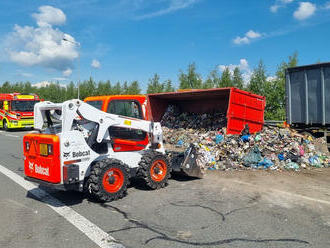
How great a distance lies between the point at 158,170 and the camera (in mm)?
6008

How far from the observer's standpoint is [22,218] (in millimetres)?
4418

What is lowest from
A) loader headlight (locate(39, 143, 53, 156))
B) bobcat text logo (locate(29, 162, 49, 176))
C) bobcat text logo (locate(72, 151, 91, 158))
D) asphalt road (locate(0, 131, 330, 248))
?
asphalt road (locate(0, 131, 330, 248))

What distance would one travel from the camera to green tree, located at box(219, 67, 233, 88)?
26188mm

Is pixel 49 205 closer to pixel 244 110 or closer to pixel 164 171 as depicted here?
pixel 164 171

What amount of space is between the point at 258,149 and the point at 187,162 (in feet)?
9.47

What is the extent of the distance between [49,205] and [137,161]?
176cm

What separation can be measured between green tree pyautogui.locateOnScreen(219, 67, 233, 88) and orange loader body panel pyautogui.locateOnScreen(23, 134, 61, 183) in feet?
74.2

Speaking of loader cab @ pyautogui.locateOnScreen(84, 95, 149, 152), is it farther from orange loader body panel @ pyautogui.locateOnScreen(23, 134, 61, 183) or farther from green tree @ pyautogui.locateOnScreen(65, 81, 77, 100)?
green tree @ pyautogui.locateOnScreen(65, 81, 77, 100)

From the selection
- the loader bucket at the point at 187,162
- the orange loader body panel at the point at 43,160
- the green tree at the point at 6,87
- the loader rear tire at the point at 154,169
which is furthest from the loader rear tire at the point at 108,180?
the green tree at the point at 6,87

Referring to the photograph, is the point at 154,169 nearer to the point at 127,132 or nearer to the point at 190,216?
the point at 127,132

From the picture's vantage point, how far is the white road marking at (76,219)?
360 centimetres

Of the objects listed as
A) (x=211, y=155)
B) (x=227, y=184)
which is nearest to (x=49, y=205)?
(x=227, y=184)

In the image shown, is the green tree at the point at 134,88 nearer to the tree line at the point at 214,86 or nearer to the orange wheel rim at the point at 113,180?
the tree line at the point at 214,86

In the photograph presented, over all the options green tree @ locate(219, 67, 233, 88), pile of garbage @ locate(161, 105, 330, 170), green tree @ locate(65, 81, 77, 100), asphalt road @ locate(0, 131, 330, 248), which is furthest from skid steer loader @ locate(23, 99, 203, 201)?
green tree @ locate(65, 81, 77, 100)
